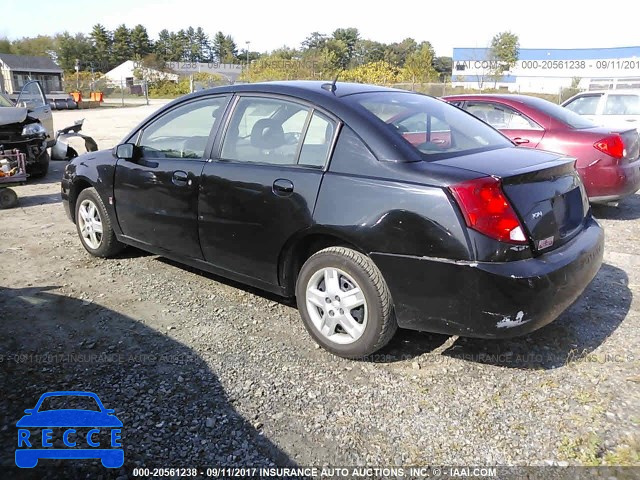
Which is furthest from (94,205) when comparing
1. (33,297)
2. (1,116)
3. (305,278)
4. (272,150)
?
(1,116)

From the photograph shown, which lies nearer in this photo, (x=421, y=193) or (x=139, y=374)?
(x=421, y=193)

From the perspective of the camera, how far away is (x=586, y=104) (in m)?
10.7

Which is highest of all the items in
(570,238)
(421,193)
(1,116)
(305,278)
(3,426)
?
(1,116)

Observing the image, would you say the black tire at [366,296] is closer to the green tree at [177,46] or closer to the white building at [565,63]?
the white building at [565,63]

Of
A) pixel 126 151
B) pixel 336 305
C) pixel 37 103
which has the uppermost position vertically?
pixel 37 103

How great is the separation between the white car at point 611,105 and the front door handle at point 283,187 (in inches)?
346

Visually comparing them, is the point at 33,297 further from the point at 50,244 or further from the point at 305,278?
the point at 305,278

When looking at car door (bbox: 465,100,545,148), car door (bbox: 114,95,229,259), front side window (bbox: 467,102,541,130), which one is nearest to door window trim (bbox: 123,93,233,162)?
car door (bbox: 114,95,229,259)

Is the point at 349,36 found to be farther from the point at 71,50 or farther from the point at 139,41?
the point at 71,50

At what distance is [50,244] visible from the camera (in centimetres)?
573

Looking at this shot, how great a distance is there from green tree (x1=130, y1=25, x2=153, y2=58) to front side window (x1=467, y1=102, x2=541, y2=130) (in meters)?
100

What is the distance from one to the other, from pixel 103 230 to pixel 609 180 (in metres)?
5.70

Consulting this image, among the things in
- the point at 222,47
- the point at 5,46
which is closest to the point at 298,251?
the point at 5,46

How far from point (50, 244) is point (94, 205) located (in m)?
1.14
